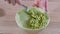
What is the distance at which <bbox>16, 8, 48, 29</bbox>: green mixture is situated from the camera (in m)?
1.06

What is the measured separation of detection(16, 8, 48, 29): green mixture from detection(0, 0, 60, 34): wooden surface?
4 centimetres

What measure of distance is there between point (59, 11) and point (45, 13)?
106 mm

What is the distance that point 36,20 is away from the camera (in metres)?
1.06

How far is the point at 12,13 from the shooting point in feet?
3.83

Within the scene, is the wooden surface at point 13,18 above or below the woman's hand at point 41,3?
below

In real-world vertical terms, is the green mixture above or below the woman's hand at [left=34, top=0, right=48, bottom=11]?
below

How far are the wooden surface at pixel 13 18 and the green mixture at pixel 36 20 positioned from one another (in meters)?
0.04

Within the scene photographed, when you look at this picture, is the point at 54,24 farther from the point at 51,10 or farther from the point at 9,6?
the point at 9,6

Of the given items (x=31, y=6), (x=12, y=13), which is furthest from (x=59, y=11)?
(x=12, y=13)

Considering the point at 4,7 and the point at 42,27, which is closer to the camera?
the point at 42,27

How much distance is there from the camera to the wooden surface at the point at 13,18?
42.9 inches

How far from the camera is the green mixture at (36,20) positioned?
106 centimetres

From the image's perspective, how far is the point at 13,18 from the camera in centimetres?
114

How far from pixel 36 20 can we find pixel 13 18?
0.51 ft
